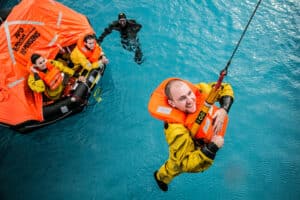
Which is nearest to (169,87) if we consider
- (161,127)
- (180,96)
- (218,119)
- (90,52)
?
(180,96)

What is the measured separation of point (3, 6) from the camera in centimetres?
554

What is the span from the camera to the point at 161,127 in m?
3.79

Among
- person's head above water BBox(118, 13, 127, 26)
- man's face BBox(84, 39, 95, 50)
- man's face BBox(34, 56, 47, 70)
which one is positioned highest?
person's head above water BBox(118, 13, 127, 26)

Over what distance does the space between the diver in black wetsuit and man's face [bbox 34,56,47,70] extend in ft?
3.75

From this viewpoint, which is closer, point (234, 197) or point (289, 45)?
point (234, 197)

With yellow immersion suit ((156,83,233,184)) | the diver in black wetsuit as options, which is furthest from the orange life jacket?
yellow immersion suit ((156,83,233,184))

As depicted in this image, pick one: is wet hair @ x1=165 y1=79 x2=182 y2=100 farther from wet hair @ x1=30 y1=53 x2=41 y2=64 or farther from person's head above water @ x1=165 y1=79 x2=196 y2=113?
wet hair @ x1=30 y1=53 x2=41 y2=64

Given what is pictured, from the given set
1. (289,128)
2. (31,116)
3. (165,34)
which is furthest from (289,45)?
(31,116)

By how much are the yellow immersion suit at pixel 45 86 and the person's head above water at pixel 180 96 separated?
2.03 m

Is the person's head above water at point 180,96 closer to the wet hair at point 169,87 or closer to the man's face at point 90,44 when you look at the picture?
the wet hair at point 169,87

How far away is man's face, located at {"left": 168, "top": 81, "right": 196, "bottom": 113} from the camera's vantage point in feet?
6.78

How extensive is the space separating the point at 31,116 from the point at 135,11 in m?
2.73

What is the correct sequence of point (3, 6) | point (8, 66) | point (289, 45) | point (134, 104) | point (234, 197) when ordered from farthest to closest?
point (3, 6)
point (289, 45)
point (134, 104)
point (8, 66)
point (234, 197)

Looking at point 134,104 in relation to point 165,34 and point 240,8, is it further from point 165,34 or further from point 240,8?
point 240,8
